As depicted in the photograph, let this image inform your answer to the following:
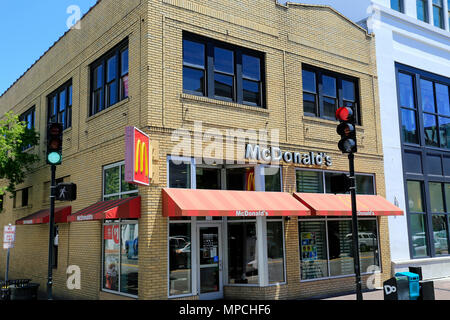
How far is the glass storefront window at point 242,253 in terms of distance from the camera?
12836 mm

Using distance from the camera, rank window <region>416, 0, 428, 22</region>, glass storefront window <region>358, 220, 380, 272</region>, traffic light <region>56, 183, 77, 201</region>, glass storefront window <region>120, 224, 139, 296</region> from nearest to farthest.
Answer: traffic light <region>56, 183, 77, 201</region> < glass storefront window <region>120, 224, 139, 296</region> < glass storefront window <region>358, 220, 380, 272</region> < window <region>416, 0, 428, 22</region>

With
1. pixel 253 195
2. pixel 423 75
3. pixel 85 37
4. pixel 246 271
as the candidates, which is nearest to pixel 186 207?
pixel 253 195

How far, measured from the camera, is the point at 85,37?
15.4m

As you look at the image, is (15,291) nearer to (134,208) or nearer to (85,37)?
(134,208)

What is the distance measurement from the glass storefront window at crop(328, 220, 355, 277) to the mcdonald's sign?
6972mm

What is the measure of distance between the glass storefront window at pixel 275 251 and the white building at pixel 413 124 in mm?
5194

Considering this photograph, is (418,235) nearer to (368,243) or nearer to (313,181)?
(368,243)

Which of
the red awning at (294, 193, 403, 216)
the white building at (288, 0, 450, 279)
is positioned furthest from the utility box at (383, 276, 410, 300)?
the white building at (288, 0, 450, 279)

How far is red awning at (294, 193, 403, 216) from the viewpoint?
1333cm

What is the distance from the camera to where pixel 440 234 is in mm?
18109

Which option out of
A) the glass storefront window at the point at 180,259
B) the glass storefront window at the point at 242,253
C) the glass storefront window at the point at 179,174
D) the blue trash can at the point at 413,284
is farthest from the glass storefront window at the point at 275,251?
the blue trash can at the point at 413,284

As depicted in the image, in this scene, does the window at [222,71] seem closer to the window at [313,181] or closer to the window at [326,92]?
the window at [326,92]

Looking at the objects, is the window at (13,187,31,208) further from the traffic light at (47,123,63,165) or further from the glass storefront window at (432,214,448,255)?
the glass storefront window at (432,214,448,255)

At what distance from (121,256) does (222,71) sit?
19.4ft
